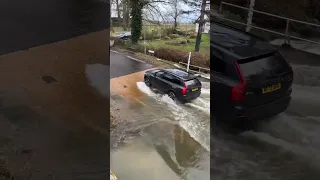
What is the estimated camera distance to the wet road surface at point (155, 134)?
2.12 metres

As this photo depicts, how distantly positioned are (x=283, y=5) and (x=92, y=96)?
4.38 ft

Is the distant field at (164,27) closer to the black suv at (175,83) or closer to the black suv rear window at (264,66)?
the black suv at (175,83)

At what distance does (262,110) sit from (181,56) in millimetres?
629

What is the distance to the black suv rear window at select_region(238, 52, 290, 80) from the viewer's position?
2.02 m

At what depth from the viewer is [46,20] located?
204cm

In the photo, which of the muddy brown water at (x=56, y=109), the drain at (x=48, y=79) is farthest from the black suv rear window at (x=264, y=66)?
the drain at (x=48, y=79)

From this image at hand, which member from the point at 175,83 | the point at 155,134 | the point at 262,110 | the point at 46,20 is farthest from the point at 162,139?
the point at 46,20

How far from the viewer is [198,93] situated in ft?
6.87

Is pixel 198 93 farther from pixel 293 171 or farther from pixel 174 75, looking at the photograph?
pixel 293 171

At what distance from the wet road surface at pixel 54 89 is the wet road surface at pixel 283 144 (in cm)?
81

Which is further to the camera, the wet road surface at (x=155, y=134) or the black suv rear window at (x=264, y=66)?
the wet road surface at (x=155, y=134)

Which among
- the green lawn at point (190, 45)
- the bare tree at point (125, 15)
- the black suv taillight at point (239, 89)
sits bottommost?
the black suv taillight at point (239, 89)

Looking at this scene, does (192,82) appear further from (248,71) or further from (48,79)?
(48,79)

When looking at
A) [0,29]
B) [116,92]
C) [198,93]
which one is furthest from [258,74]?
[0,29]
